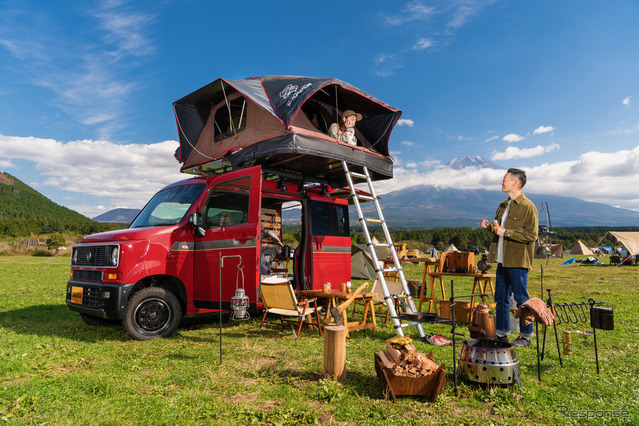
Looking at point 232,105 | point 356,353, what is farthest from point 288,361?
point 232,105

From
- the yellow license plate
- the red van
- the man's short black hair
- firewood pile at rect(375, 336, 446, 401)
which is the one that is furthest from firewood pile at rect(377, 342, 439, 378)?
the yellow license plate

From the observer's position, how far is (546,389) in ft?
11.6

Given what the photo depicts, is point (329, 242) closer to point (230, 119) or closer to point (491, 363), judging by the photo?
point (230, 119)

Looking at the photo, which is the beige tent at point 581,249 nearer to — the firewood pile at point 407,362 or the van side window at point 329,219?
the van side window at point 329,219

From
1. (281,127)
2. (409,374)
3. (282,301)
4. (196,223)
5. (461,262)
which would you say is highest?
(281,127)

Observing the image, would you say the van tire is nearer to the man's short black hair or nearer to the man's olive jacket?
the man's olive jacket

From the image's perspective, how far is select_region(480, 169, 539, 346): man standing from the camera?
4594 millimetres

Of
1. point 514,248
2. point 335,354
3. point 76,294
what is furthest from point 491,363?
point 76,294

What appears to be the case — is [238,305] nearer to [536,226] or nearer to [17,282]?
[536,226]

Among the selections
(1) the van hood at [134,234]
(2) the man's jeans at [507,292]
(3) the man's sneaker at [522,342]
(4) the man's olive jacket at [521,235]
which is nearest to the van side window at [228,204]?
(1) the van hood at [134,234]

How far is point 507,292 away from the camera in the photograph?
15.7ft

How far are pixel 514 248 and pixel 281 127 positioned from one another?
353 centimetres

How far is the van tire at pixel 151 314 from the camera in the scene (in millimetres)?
5293

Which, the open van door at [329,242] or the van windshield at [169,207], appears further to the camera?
the open van door at [329,242]
